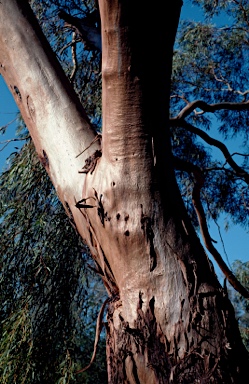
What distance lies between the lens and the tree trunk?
1441 mm

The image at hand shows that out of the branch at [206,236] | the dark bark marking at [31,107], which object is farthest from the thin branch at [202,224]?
the dark bark marking at [31,107]

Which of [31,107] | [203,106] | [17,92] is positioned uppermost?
[203,106]

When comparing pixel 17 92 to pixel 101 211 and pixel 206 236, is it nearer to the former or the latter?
pixel 101 211

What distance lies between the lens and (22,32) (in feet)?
6.77

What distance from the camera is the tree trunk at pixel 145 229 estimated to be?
144cm

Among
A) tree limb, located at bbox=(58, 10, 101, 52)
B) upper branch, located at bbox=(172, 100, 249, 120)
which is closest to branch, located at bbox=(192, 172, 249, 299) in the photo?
upper branch, located at bbox=(172, 100, 249, 120)

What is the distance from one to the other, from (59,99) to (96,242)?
1.72 ft

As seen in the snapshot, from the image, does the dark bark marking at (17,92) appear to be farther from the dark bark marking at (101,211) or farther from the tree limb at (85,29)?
the tree limb at (85,29)

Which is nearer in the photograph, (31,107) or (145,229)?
(145,229)

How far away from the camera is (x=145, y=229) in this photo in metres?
1.55

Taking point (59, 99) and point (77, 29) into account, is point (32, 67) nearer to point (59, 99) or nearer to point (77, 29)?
point (59, 99)

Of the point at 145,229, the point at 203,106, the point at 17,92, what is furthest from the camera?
the point at 203,106

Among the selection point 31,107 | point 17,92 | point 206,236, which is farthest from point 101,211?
point 17,92

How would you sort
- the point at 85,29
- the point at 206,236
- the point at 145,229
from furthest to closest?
the point at 85,29
the point at 206,236
the point at 145,229
